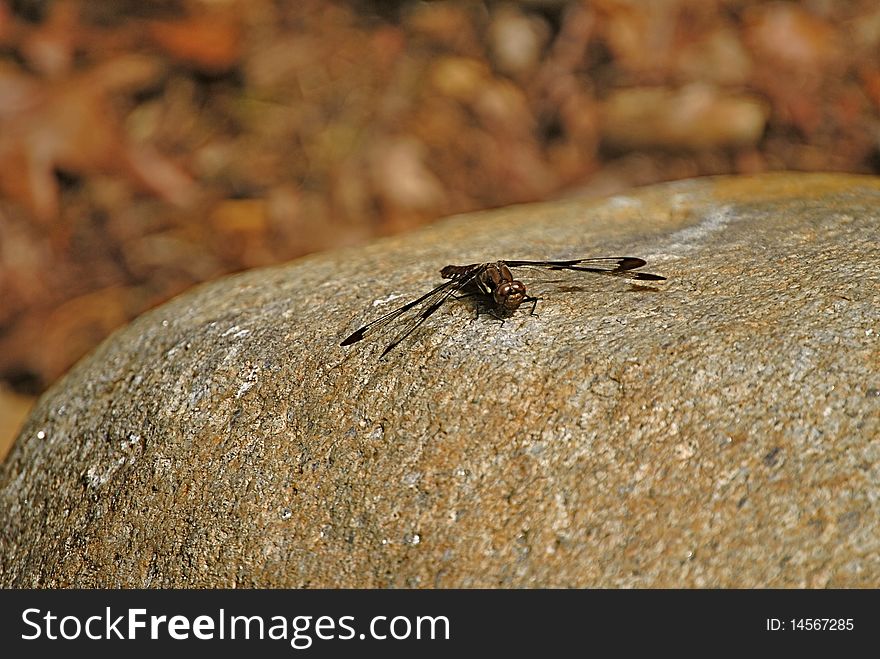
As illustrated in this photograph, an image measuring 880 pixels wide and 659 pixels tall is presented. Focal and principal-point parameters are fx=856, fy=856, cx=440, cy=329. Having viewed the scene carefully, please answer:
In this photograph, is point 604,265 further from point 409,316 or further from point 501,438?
point 501,438

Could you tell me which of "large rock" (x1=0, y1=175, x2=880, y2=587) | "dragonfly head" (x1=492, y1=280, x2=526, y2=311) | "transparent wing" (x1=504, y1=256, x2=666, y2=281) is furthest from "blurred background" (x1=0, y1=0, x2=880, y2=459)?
"dragonfly head" (x1=492, y1=280, x2=526, y2=311)

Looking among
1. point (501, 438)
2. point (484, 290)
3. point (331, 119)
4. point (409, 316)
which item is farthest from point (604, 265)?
point (331, 119)

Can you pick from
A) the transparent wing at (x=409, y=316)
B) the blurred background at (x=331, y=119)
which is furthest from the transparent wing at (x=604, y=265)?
the blurred background at (x=331, y=119)

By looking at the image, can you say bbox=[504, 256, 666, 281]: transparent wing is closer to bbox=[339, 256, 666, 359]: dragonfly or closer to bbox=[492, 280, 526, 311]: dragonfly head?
bbox=[339, 256, 666, 359]: dragonfly

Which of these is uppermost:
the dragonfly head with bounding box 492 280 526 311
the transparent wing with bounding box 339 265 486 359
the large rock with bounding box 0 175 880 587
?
the dragonfly head with bounding box 492 280 526 311

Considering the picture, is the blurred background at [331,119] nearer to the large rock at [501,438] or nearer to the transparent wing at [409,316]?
the large rock at [501,438]

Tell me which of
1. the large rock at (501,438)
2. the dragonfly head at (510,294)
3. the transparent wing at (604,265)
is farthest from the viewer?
the transparent wing at (604,265)
